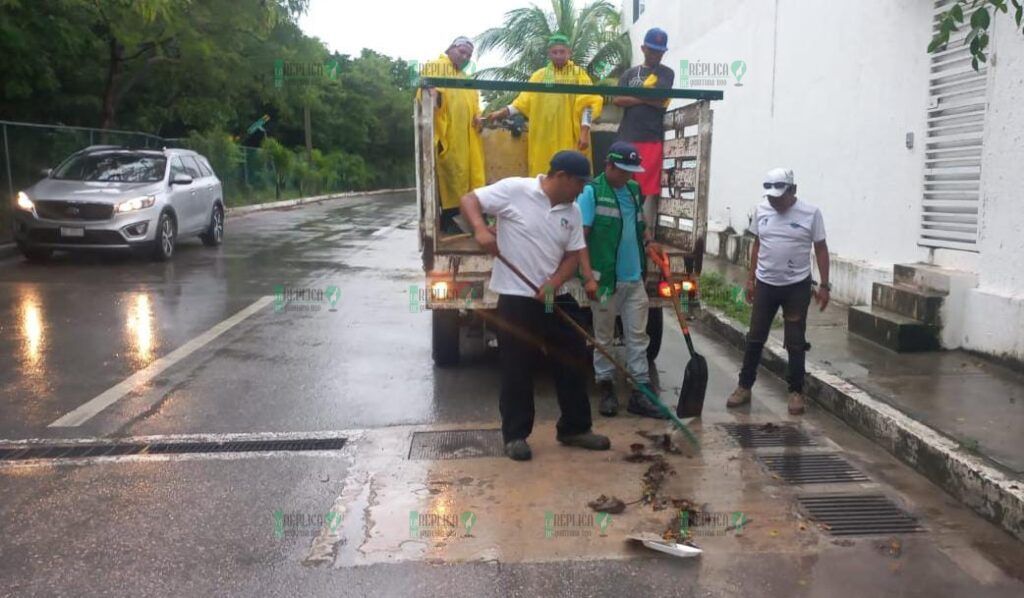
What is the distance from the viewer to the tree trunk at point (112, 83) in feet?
66.4

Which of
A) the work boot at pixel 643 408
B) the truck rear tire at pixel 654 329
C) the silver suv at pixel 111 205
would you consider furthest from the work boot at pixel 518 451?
the silver suv at pixel 111 205

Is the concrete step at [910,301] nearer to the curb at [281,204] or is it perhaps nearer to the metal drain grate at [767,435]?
the metal drain grate at [767,435]

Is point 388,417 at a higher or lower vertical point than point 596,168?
lower

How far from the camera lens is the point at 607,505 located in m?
4.63

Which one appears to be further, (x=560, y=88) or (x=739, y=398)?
(x=560, y=88)

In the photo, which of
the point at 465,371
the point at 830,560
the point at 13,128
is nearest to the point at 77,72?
the point at 13,128

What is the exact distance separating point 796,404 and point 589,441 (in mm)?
1792

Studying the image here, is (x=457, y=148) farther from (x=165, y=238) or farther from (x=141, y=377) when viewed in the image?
(x=165, y=238)

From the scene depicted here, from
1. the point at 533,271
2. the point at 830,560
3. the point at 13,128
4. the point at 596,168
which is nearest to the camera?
the point at 830,560

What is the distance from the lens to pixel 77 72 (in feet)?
68.6

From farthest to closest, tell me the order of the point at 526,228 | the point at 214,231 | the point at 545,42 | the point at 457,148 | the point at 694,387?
1. the point at 545,42
2. the point at 214,231
3. the point at 457,148
4. the point at 694,387
5. the point at 526,228

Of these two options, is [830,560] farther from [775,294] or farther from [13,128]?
[13,128]

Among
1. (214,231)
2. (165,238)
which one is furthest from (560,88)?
(214,231)

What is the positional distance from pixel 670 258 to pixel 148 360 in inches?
176
